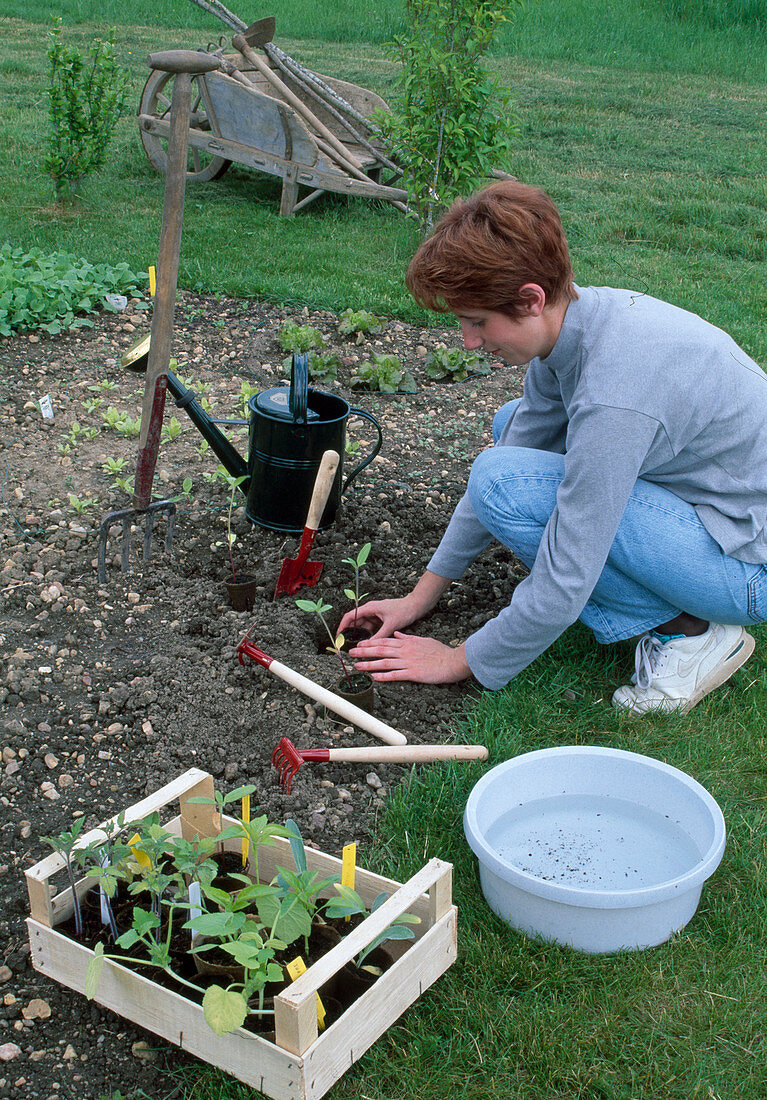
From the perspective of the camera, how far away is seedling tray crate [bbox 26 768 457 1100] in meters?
1.47

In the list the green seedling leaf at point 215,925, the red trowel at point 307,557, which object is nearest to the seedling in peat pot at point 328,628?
the red trowel at point 307,557

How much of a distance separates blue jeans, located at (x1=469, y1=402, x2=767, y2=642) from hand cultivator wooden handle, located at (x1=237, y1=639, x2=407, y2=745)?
58cm

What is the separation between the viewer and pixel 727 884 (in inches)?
79.5

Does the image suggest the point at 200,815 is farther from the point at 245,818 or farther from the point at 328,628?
the point at 328,628

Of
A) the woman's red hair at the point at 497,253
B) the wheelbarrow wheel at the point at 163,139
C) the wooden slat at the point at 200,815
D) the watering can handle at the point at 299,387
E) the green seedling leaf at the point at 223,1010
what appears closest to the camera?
the green seedling leaf at the point at 223,1010

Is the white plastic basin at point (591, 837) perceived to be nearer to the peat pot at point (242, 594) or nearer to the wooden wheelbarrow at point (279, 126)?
the peat pot at point (242, 594)

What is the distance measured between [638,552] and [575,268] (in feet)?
12.7

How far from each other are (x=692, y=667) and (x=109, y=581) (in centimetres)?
166

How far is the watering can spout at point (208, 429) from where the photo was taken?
2770 millimetres

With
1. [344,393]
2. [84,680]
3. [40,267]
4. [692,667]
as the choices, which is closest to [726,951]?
[692,667]

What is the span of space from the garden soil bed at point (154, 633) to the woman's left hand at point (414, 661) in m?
0.07

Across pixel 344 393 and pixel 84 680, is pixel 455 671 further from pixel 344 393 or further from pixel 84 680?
pixel 344 393

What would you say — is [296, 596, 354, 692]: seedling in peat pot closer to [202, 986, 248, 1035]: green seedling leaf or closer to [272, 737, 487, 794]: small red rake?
[272, 737, 487, 794]: small red rake

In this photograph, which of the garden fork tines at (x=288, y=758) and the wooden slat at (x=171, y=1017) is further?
the garden fork tines at (x=288, y=758)
